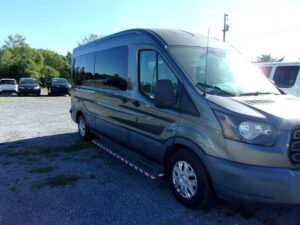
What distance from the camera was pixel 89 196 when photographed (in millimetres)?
4184

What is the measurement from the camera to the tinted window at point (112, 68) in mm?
5047

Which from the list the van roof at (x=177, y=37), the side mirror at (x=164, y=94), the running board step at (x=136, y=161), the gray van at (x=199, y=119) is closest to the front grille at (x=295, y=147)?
the gray van at (x=199, y=119)

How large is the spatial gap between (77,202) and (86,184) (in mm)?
631

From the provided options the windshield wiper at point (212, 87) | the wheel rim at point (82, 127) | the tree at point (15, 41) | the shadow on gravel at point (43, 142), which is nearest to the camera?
the windshield wiper at point (212, 87)

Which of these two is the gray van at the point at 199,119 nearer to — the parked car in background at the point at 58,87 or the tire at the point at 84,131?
the tire at the point at 84,131

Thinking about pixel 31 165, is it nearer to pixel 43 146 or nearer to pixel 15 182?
pixel 15 182

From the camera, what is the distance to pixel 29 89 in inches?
966

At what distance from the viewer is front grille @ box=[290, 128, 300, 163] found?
303 cm

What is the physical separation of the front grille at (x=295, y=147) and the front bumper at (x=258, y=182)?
0.13m

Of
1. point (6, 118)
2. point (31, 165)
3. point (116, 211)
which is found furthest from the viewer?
point (6, 118)

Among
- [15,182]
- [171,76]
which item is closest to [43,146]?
[15,182]

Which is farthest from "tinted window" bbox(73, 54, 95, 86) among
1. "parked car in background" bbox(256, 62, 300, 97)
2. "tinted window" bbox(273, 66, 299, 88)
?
"tinted window" bbox(273, 66, 299, 88)

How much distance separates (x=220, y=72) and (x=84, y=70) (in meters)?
3.91

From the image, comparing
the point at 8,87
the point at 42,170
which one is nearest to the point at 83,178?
the point at 42,170
